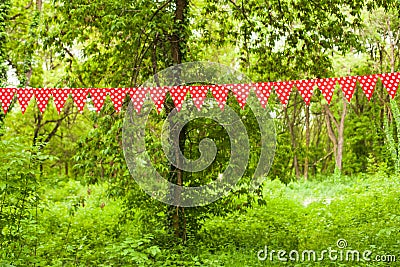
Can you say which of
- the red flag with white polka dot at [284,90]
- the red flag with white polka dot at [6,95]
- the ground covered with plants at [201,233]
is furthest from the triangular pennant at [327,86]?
the red flag with white polka dot at [6,95]

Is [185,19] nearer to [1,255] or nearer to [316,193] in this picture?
[1,255]

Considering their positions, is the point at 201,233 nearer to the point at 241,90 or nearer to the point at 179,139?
the point at 179,139

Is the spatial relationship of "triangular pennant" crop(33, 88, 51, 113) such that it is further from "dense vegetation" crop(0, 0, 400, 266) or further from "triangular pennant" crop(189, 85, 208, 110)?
"triangular pennant" crop(189, 85, 208, 110)

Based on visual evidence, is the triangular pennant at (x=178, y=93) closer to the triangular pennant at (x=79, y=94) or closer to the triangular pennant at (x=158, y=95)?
the triangular pennant at (x=158, y=95)

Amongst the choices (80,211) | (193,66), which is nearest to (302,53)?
(193,66)

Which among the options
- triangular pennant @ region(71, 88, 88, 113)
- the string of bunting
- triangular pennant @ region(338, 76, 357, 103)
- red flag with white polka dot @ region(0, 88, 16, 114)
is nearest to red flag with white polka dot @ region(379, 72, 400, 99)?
the string of bunting

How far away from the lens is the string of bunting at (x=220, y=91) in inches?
255

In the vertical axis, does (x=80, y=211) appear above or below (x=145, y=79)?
below

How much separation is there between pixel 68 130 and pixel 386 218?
14.1 m

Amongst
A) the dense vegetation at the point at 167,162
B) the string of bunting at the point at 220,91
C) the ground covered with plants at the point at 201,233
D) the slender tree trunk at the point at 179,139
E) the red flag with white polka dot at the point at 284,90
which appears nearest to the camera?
the ground covered with plants at the point at 201,233

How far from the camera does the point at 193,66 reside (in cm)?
782

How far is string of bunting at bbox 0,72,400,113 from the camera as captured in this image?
6.46 m

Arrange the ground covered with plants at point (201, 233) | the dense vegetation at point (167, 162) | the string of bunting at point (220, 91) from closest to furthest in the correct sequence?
the ground covered with plants at point (201, 233) → the string of bunting at point (220, 91) → the dense vegetation at point (167, 162)

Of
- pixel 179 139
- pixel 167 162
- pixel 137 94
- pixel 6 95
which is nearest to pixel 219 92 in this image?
pixel 137 94
